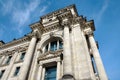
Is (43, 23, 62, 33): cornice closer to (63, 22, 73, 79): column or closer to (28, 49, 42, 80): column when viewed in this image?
(28, 49, 42, 80): column

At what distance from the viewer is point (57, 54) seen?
1905cm

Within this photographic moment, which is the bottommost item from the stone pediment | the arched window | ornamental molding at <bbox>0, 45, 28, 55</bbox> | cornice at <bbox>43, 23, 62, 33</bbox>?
the stone pediment

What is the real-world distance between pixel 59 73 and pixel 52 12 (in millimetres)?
22651

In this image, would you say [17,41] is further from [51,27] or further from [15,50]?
[51,27]

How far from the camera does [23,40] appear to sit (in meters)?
28.6

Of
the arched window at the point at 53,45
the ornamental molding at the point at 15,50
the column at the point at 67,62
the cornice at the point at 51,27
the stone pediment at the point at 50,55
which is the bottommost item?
the column at the point at 67,62

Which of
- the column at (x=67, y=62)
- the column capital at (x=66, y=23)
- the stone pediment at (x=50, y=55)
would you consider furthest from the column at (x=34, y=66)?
the column capital at (x=66, y=23)

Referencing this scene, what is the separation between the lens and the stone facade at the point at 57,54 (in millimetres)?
15120

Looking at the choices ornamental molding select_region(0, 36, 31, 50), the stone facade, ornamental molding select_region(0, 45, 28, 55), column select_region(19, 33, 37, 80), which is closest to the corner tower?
the stone facade

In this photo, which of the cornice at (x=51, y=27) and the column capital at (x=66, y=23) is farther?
the cornice at (x=51, y=27)

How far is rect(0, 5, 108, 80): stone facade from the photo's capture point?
15.1 metres

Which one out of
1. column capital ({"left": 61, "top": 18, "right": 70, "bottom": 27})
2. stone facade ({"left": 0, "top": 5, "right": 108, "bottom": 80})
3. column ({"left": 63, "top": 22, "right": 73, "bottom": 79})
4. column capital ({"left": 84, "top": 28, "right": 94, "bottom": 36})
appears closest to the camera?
column ({"left": 63, "top": 22, "right": 73, "bottom": 79})

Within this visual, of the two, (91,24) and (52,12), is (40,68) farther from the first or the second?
(52,12)

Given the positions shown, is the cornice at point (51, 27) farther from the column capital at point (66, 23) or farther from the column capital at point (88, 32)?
the column capital at point (88, 32)
